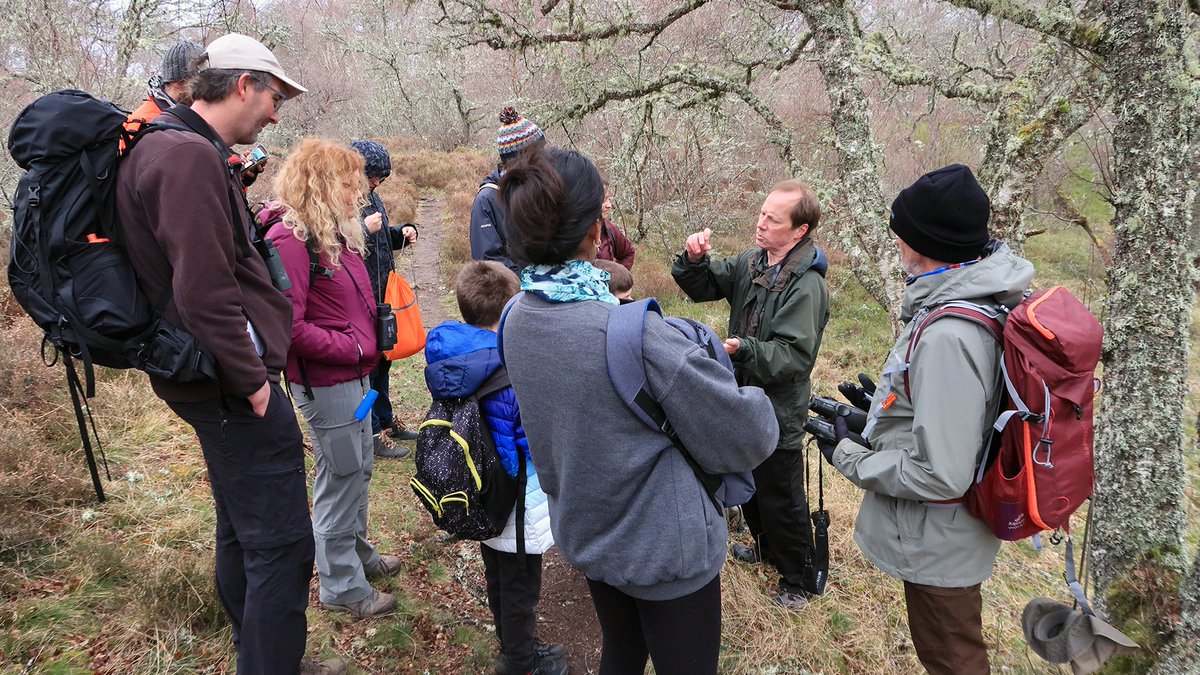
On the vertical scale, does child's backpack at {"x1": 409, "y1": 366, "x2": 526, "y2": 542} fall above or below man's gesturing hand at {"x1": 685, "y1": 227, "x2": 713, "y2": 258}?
below

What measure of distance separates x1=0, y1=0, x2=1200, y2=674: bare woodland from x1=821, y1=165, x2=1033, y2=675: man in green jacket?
67cm

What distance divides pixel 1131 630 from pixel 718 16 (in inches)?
312

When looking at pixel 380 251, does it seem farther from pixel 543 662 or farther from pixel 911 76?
pixel 911 76

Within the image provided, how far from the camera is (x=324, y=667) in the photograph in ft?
8.32

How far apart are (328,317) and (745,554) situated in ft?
8.23

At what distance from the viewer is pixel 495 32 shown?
552cm

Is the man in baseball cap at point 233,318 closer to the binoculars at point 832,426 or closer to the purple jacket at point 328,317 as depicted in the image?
the purple jacket at point 328,317

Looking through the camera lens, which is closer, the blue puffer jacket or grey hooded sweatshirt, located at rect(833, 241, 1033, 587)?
grey hooded sweatshirt, located at rect(833, 241, 1033, 587)

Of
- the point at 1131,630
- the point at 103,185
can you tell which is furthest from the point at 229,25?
the point at 1131,630

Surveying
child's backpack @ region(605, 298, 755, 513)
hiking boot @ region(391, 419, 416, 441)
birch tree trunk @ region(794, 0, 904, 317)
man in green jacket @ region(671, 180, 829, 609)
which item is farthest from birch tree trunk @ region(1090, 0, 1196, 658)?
hiking boot @ region(391, 419, 416, 441)

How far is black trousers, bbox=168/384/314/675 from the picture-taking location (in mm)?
1992

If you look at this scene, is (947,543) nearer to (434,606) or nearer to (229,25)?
(434,606)

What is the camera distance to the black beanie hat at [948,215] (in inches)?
75.7

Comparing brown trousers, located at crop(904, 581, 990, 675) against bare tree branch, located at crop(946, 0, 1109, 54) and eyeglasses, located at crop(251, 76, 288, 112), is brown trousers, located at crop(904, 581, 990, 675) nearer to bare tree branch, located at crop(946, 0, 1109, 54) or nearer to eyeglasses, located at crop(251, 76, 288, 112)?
bare tree branch, located at crop(946, 0, 1109, 54)
